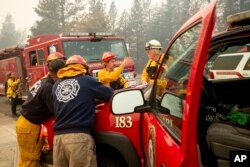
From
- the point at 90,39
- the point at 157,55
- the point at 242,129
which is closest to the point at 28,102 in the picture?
the point at 157,55

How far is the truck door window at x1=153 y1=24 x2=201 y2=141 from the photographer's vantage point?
182 centimetres

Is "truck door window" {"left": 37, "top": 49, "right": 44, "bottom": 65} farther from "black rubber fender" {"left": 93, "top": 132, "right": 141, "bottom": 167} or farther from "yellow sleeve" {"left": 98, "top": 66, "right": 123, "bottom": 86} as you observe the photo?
"black rubber fender" {"left": 93, "top": 132, "right": 141, "bottom": 167}

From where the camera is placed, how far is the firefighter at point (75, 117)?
9.76 feet

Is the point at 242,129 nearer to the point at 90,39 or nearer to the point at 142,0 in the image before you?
the point at 90,39

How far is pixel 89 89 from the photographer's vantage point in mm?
3107

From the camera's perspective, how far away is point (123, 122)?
9.35ft

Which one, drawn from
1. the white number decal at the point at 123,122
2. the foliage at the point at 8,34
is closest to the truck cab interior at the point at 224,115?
the white number decal at the point at 123,122

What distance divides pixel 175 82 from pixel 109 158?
1.25 metres

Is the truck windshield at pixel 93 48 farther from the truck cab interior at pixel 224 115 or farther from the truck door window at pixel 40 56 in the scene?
the truck cab interior at pixel 224 115

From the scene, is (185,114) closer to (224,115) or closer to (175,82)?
(175,82)

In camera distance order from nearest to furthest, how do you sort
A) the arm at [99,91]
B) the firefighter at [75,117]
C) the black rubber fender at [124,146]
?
the black rubber fender at [124,146] < the firefighter at [75,117] < the arm at [99,91]

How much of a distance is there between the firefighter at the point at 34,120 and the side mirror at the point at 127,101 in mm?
1254

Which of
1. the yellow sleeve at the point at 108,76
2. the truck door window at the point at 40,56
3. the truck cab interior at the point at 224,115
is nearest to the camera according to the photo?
the truck cab interior at the point at 224,115

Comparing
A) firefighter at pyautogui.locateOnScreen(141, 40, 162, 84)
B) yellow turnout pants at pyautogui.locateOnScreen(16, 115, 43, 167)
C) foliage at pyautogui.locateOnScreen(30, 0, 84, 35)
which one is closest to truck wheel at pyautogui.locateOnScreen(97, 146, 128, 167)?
yellow turnout pants at pyautogui.locateOnScreen(16, 115, 43, 167)
